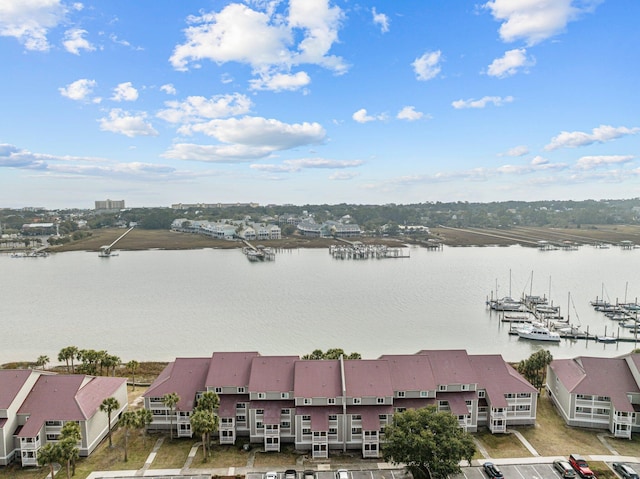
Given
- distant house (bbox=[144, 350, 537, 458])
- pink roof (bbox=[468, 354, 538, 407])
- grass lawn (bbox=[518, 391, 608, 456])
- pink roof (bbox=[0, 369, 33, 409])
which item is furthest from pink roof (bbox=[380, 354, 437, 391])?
pink roof (bbox=[0, 369, 33, 409])

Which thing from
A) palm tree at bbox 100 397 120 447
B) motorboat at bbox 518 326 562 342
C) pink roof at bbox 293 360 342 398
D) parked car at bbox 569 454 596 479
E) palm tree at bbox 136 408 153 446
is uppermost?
pink roof at bbox 293 360 342 398

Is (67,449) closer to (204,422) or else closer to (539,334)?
(204,422)

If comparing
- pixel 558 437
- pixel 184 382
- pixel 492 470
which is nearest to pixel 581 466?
pixel 558 437

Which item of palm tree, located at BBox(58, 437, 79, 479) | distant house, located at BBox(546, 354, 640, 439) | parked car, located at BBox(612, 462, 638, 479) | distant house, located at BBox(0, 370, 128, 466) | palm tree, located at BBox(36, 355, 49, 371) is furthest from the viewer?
palm tree, located at BBox(36, 355, 49, 371)

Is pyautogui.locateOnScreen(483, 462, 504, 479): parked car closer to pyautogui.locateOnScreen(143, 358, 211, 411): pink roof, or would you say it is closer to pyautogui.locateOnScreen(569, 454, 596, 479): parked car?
pyautogui.locateOnScreen(569, 454, 596, 479): parked car

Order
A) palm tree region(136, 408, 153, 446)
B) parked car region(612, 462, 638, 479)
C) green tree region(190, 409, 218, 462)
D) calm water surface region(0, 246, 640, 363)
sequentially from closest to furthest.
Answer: parked car region(612, 462, 638, 479)
green tree region(190, 409, 218, 462)
palm tree region(136, 408, 153, 446)
calm water surface region(0, 246, 640, 363)

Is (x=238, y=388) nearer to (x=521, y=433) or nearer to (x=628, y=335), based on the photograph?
(x=521, y=433)

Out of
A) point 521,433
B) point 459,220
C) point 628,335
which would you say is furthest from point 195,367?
point 459,220
